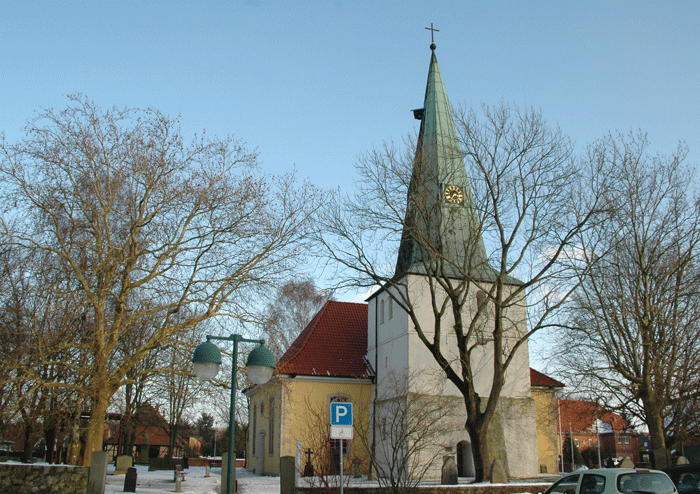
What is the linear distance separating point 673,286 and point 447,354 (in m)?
10.2

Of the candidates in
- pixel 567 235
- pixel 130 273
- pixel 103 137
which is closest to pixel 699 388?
pixel 567 235

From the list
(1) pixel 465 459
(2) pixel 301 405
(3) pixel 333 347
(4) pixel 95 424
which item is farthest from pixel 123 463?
(1) pixel 465 459

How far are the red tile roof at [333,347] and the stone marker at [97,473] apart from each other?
13528 mm

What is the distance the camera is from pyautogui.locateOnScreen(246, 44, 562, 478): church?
27.2 meters

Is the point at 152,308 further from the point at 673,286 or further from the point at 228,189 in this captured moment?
the point at 673,286

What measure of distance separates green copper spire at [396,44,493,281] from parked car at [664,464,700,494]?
977cm

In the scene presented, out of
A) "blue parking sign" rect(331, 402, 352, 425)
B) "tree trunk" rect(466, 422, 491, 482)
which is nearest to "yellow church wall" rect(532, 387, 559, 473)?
"tree trunk" rect(466, 422, 491, 482)

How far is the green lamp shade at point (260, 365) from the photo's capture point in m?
10.9

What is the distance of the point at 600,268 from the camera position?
23656 millimetres

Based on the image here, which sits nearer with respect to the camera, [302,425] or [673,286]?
[673,286]

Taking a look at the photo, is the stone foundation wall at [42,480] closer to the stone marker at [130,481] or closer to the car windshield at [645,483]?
the stone marker at [130,481]

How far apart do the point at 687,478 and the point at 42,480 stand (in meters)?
16.0

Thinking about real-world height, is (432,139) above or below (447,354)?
above

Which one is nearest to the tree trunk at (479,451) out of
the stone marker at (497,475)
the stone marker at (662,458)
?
the stone marker at (497,475)
